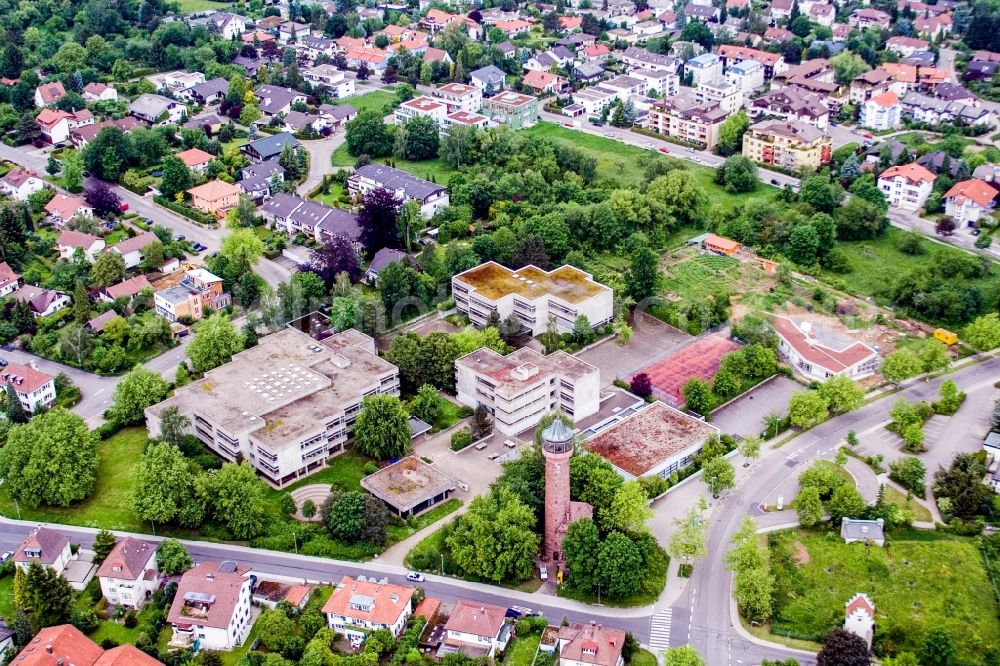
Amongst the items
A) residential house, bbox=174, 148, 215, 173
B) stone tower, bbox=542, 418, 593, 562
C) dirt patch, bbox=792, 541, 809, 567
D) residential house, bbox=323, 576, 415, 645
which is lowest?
residential house, bbox=174, 148, 215, 173

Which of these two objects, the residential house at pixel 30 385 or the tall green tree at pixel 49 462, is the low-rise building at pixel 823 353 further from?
the residential house at pixel 30 385

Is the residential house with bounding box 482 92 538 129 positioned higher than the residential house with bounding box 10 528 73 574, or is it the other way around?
the residential house with bounding box 10 528 73 574

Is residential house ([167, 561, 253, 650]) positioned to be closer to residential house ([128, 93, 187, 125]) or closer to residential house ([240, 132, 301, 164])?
residential house ([240, 132, 301, 164])

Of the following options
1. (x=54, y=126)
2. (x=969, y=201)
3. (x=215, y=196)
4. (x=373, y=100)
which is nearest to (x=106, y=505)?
(x=215, y=196)

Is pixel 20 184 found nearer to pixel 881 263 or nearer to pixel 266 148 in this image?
pixel 266 148

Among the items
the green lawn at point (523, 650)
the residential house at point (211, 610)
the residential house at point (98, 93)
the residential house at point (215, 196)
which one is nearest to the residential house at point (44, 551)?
the residential house at point (211, 610)

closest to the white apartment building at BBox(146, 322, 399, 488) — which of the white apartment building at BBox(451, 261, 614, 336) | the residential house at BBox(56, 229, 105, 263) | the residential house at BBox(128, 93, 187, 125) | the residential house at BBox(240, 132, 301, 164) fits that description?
the white apartment building at BBox(451, 261, 614, 336)

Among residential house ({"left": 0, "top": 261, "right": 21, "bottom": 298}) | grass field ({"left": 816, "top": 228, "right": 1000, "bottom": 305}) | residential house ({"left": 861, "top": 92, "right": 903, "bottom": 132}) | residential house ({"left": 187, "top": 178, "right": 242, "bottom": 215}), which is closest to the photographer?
grass field ({"left": 816, "top": 228, "right": 1000, "bottom": 305})
